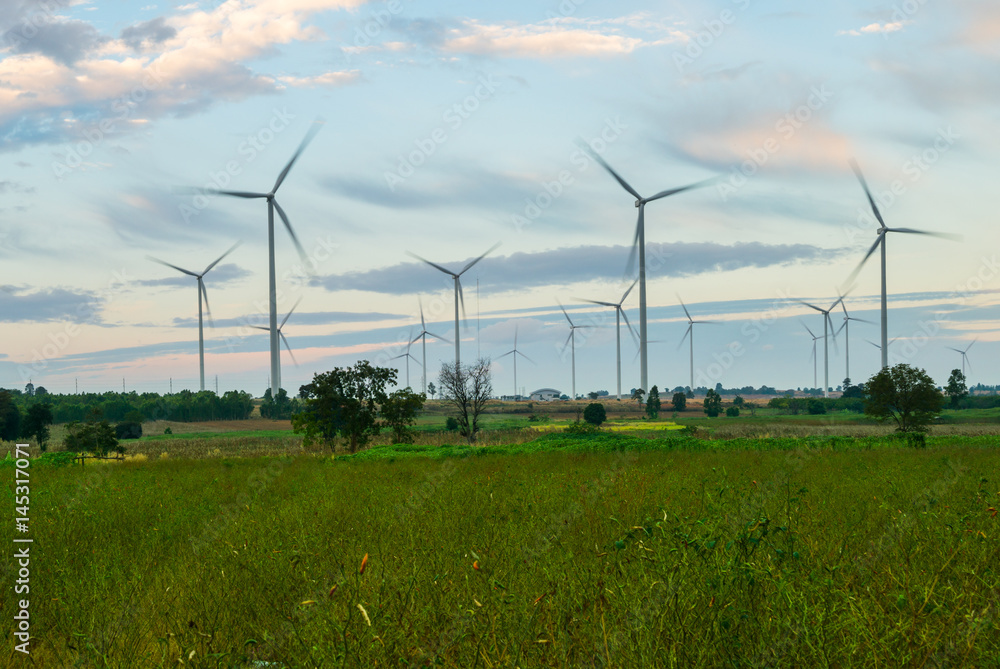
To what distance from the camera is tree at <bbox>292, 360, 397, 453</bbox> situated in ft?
143

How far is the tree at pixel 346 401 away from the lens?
1714 inches

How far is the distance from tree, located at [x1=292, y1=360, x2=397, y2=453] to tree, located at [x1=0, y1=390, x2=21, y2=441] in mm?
47853

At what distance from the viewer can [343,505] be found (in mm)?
13742

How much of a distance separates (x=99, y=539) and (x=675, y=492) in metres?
11.1

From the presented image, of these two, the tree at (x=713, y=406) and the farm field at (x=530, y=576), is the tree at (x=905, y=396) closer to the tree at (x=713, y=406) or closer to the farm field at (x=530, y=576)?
the farm field at (x=530, y=576)

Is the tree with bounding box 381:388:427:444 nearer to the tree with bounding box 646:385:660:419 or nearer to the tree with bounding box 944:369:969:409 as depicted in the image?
the tree with bounding box 646:385:660:419

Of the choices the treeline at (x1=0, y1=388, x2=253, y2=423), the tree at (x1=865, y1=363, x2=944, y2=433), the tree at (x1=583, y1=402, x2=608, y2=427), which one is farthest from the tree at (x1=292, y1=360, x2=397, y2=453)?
the treeline at (x1=0, y1=388, x2=253, y2=423)

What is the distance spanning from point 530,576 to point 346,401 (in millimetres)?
37870

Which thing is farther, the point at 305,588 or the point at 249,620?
the point at 305,588

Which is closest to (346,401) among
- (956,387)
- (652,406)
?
(652,406)

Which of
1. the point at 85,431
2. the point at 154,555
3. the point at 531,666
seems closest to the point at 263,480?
the point at 154,555

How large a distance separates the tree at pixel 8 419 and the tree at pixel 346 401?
47.9 m

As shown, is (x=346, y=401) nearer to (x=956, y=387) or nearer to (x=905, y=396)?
(x=905, y=396)

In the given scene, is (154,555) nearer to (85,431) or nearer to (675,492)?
(675,492)
